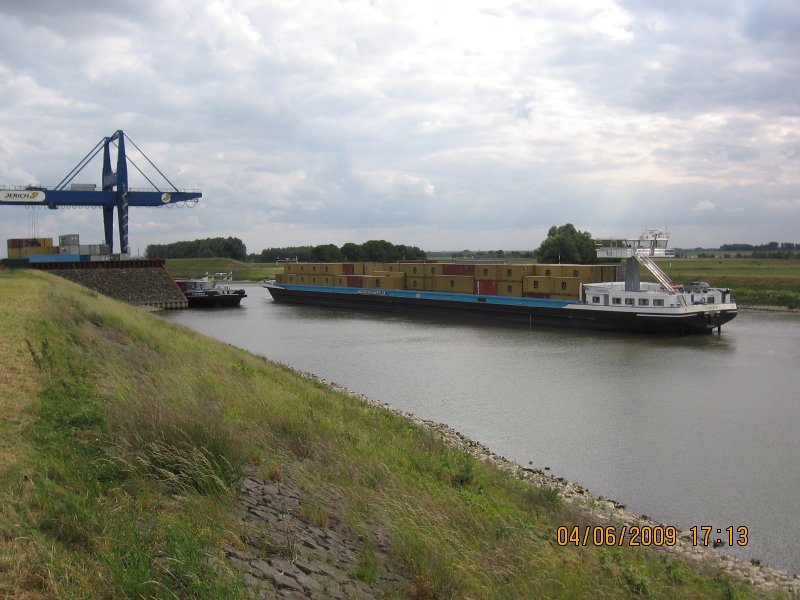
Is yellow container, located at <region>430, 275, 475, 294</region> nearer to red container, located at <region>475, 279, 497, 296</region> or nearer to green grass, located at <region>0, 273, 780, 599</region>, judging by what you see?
red container, located at <region>475, 279, 497, 296</region>

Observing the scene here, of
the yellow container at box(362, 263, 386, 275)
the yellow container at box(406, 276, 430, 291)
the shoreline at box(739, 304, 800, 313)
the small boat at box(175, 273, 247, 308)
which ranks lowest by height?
the shoreline at box(739, 304, 800, 313)

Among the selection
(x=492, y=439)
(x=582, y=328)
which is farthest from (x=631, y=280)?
A: (x=492, y=439)

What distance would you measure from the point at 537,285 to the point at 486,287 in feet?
12.8

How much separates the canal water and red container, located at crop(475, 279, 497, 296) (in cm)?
543

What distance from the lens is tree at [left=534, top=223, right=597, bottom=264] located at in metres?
71.3

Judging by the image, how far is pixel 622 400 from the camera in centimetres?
1644

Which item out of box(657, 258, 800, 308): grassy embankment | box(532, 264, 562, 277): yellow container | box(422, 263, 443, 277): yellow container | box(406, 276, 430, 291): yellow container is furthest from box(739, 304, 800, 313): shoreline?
box(406, 276, 430, 291): yellow container

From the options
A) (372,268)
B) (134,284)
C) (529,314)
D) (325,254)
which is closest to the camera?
(529,314)

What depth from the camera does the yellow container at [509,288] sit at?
120 ft

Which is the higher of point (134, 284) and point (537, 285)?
point (134, 284)

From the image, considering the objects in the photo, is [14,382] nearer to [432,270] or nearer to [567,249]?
[432,270]

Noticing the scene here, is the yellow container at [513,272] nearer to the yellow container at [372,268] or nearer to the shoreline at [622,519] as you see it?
the yellow container at [372,268]

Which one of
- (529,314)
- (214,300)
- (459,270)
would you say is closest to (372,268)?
(459,270)

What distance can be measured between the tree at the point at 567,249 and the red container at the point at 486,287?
33753 millimetres
